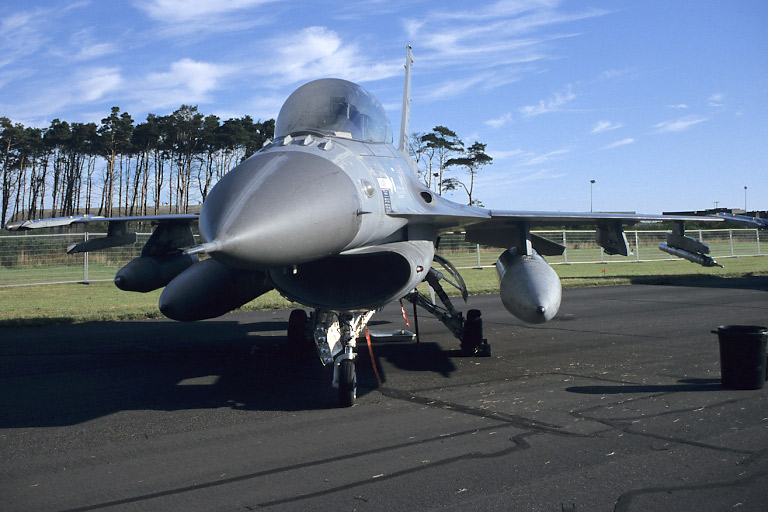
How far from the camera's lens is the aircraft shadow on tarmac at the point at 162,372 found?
664cm

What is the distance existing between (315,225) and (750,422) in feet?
13.7

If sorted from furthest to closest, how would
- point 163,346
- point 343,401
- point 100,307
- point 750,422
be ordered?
point 100,307, point 163,346, point 343,401, point 750,422

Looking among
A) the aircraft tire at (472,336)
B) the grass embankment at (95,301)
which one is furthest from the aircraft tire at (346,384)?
the grass embankment at (95,301)

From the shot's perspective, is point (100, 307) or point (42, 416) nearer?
point (42, 416)

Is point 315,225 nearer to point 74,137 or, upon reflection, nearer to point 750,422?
point 750,422

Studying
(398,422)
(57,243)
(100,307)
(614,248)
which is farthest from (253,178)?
(57,243)

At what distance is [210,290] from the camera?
8047 millimetres

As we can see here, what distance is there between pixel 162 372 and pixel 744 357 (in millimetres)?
7153

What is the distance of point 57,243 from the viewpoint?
1079 inches

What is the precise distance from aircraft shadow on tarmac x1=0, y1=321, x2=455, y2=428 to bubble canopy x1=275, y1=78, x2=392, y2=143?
3011 millimetres

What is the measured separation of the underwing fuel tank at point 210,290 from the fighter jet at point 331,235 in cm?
1

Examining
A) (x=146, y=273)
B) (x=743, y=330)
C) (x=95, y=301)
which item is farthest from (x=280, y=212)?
(x=95, y=301)

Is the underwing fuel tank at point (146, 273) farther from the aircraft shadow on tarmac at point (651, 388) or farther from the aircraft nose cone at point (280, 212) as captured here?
the aircraft shadow on tarmac at point (651, 388)

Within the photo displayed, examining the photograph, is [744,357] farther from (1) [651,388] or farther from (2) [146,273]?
(2) [146,273]
